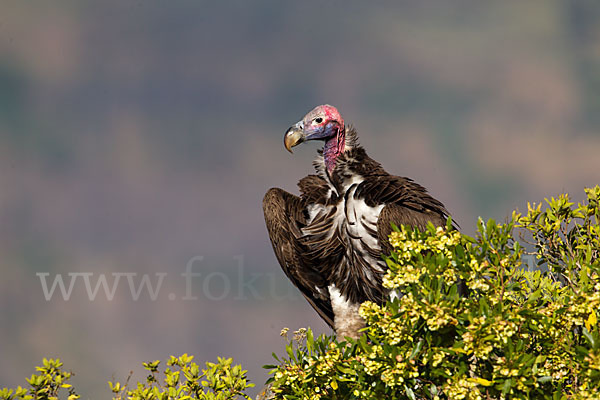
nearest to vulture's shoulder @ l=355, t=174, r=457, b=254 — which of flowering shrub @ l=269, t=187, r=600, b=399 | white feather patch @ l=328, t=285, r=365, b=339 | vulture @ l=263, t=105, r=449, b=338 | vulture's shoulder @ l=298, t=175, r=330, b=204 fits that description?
vulture @ l=263, t=105, r=449, b=338

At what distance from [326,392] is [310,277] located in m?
3.25

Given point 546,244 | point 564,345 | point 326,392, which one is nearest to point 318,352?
point 326,392

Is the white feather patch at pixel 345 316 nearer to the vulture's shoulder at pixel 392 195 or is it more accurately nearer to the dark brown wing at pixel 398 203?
the dark brown wing at pixel 398 203

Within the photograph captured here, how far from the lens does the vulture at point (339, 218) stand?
9.02 meters

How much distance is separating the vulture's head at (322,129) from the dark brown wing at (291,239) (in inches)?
36.4

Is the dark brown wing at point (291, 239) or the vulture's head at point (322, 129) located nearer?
the dark brown wing at point (291, 239)

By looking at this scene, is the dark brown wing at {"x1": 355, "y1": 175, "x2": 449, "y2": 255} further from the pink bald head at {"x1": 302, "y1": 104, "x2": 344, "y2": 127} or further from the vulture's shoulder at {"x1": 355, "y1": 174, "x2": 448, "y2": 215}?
the pink bald head at {"x1": 302, "y1": 104, "x2": 344, "y2": 127}

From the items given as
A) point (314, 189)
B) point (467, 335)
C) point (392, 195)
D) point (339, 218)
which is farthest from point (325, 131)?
point (467, 335)

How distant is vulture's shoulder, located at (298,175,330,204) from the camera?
9547mm

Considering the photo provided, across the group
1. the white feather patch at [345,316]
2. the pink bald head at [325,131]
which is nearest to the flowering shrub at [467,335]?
the white feather patch at [345,316]

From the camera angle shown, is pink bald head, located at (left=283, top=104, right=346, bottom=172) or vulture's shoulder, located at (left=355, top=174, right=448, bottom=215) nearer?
vulture's shoulder, located at (left=355, top=174, right=448, bottom=215)

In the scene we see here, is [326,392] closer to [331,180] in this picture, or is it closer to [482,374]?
[482,374]

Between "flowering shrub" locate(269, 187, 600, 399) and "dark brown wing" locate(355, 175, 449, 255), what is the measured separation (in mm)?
2233

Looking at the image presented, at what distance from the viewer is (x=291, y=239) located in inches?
382
